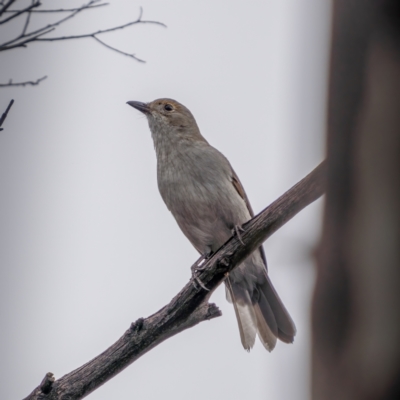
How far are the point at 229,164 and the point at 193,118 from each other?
0.93m

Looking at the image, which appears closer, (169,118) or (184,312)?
(184,312)

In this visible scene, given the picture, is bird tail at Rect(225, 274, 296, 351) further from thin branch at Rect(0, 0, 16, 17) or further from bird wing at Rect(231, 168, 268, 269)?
thin branch at Rect(0, 0, 16, 17)

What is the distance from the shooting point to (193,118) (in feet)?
23.0

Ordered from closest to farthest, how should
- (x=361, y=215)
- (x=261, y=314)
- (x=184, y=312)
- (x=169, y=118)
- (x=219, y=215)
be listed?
(x=361, y=215) → (x=184, y=312) → (x=219, y=215) → (x=261, y=314) → (x=169, y=118)

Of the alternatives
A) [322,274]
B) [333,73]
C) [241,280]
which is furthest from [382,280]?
[241,280]

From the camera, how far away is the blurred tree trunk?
5.48ft

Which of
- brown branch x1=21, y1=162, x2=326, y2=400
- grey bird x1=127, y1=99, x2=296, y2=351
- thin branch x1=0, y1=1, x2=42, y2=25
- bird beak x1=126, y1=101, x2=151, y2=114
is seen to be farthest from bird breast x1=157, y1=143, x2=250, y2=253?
thin branch x1=0, y1=1, x2=42, y2=25

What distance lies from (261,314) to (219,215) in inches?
39.1

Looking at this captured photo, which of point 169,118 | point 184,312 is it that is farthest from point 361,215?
point 169,118

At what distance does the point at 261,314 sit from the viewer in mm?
6141

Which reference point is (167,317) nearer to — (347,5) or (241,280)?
(241,280)

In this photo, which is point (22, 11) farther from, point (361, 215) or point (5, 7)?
point (361, 215)

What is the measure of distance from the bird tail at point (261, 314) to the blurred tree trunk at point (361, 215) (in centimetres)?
429

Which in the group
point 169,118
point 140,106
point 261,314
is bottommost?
point 261,314
